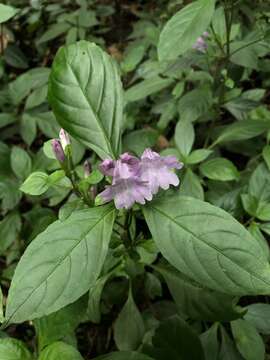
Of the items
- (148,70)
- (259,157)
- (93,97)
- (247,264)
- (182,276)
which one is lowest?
(259,157)

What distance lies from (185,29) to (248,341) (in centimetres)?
96

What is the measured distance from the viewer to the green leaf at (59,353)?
1148 millimetres

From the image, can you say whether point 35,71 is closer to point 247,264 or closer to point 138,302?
point 138,302

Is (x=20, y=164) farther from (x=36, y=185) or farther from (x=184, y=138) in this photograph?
(x=36, y=185)

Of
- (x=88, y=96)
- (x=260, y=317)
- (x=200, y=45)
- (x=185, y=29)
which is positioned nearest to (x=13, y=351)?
(x=88, y=96)

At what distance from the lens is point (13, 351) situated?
3.91 ft

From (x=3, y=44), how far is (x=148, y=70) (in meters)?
1.18

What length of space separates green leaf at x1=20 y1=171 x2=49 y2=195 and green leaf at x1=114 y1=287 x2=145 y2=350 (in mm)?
→ 581

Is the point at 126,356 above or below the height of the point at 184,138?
below

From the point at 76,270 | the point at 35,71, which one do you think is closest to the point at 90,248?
the point at 76,270

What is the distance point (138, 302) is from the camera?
1872 millimetres

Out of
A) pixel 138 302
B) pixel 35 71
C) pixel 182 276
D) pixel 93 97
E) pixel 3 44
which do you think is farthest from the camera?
pixel 3 44

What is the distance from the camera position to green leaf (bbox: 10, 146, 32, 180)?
1.94 meters

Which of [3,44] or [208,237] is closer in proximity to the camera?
[208,237]
